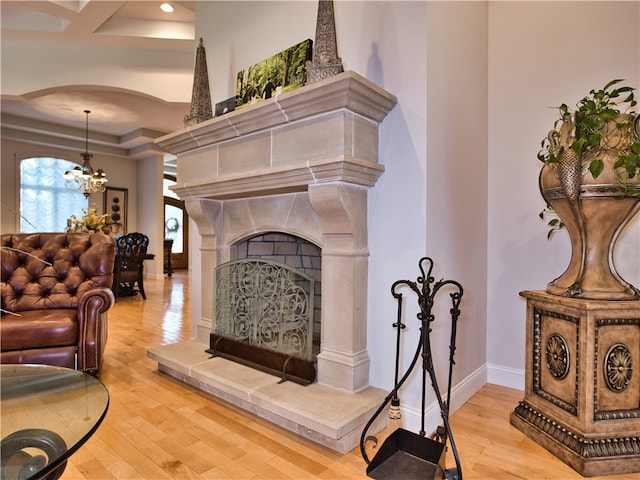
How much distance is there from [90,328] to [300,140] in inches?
76.4

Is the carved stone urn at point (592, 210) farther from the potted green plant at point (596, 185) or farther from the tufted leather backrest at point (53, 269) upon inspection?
the tufted leather backrest at point (53, 269)

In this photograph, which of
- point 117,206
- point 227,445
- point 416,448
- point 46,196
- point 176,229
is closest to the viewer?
point 416,448

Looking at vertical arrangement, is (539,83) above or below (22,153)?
below

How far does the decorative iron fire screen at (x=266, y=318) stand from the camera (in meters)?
2.27

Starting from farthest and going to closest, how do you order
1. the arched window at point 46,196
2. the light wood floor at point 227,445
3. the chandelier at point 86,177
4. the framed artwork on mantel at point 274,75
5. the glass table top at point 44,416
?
the arched window at point 46,196, the chandelier at point 86,177, the framed artwork on mantel at point 274,75, the light wood floor at point 227,445, the glass table top at point 44,416

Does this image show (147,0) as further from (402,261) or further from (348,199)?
(402,261)

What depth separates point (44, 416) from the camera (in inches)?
53.6

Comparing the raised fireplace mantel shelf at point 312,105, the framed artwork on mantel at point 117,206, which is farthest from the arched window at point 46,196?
the raised fireplace mantel shelf at point 312,105

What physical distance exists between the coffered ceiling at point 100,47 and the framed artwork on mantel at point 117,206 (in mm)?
970

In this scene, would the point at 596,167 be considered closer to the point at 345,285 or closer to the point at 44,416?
the point at 345,285

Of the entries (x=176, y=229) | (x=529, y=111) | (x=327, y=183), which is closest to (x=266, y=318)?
(x=327, y=183)

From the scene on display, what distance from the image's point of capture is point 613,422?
1.68m

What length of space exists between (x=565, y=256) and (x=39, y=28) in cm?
523

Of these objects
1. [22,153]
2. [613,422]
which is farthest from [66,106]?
[613,422]
